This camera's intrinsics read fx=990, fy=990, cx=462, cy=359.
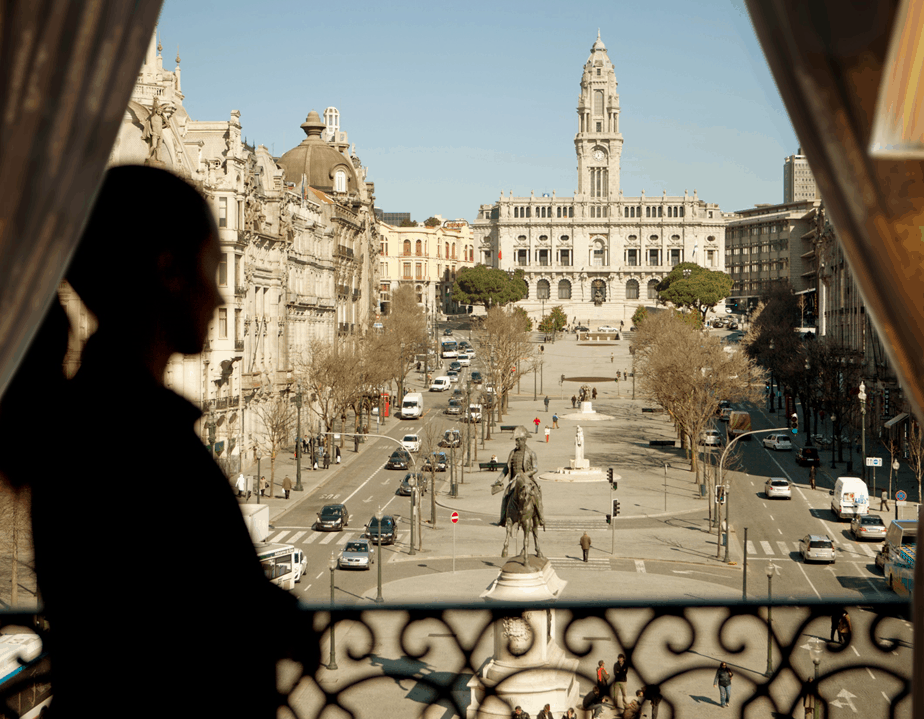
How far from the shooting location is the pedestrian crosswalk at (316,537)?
3453 centimetres

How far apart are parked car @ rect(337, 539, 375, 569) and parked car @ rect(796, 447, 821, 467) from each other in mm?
26321

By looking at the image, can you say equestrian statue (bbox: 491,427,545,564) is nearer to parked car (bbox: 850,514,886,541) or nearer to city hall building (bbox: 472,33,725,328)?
parked car (bbox: 850,514,886,541)

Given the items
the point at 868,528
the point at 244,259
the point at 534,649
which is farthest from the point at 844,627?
the point at 244,259

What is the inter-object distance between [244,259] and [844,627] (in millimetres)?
43027

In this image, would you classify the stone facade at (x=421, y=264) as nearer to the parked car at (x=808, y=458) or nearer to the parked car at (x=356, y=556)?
the parked car at (x=808, y=458)

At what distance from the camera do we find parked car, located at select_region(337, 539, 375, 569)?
3130 cm

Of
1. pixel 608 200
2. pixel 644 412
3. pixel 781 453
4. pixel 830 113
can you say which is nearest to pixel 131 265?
pixel 830 113

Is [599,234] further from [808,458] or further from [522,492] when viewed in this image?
[522,492]

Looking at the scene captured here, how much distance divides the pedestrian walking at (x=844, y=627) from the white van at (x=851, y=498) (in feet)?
114

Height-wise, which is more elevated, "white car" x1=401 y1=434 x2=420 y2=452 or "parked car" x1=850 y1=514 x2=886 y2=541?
"white car" x1=401 y1=434 x2=420 y2=452

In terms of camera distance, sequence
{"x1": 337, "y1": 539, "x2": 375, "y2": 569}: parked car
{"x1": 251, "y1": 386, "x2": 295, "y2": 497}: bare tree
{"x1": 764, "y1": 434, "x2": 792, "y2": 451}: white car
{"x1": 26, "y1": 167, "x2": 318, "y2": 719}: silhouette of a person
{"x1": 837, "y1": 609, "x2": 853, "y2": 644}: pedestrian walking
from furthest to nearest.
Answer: {"x1": 764, "y1": 434, "x2": 792, "y2": 451}: white car
{"x1": 251, "y1": 386, "x2": 295, "y2": 497}: bare tree
{"x1": 337, "y1": 539, "x2": 375, "y2": 569}: parked car
{"x1": 26, "y1": 167, "x2": 318, "y2": 719}: silhouette of a person
{"x1": 837, "y1": 609, "x2": 853, "y2": 644}: pedestrian walking

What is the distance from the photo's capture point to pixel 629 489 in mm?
45906

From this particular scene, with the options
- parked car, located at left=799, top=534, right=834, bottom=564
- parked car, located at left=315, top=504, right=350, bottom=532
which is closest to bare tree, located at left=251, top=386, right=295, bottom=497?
parked car, located at left=315, top=504, right=350, bottom=532

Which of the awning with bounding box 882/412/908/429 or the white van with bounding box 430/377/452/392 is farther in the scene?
the white van with bounding box 430/377/452/392
